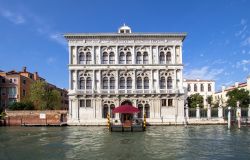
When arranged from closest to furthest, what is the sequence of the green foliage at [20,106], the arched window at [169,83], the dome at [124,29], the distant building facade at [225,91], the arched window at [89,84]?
the arched window at [89,84]
the arched window at [169,83]
the dome at [124,29]
the green foliage at [20,106]
the distant building facade at [225,91]

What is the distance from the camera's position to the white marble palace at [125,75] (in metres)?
41.6

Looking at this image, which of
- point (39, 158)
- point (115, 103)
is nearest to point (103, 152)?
point (39, 158)

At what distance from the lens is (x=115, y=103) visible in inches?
1639

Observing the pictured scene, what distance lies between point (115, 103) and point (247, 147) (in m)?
24.9

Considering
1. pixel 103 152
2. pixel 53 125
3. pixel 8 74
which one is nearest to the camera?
pixel 103 152

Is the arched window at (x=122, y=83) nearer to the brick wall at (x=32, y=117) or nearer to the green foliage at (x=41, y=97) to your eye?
the brick wall at (x=32, y=117)

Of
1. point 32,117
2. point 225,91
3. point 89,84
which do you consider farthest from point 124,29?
point 225,91

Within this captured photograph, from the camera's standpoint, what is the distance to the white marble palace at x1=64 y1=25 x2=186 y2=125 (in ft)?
137

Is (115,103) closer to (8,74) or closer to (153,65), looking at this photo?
(153,65)

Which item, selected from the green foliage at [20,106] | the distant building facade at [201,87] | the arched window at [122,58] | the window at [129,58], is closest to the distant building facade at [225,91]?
the distant building facade at [201,87]

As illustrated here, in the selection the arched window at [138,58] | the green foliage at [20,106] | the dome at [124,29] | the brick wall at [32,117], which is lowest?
the brick wall at [32,117]

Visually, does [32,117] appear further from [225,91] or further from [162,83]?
[225,91]

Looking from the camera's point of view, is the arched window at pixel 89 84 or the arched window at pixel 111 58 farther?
the arched window at pixel 111 58

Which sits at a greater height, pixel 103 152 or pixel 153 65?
pixel 153 65
